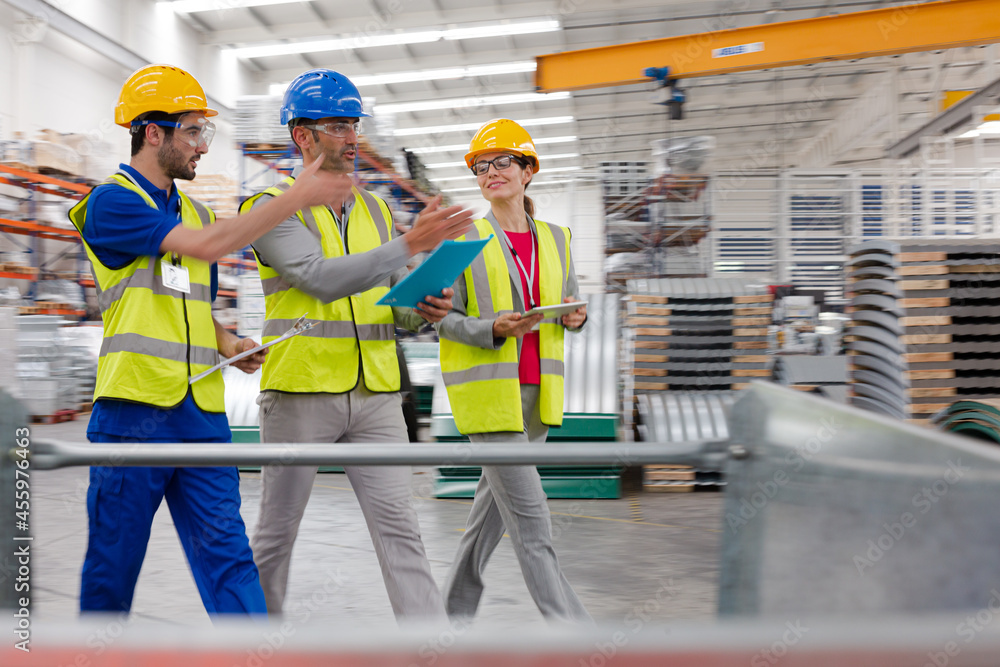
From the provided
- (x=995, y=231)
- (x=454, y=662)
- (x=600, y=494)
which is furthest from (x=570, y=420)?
(x=995, y=231)

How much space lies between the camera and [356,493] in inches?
92.1

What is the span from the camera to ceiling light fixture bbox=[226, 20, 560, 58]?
53.8 ft

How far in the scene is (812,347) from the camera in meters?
11.3

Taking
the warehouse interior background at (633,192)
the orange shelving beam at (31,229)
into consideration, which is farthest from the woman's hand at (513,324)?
the orange shelving beam at (31,229)

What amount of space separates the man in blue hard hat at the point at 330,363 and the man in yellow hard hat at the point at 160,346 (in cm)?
20

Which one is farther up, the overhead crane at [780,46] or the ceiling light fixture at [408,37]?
the ceiling light fixture at [408,37]

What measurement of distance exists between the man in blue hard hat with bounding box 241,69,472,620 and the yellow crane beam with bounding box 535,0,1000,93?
7461 mm

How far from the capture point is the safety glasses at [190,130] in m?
2.19

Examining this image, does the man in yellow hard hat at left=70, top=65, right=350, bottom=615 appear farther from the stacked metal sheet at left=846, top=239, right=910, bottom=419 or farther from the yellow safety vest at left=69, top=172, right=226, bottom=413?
the stacked metal sheet at left=846, top=239, right=910, bottom=419

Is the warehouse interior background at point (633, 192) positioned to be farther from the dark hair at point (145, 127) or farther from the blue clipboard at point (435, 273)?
the blue clipboard at point (435, 273)

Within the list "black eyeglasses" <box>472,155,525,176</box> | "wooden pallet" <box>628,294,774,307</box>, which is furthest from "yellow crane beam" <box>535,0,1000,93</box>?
"black eyeglasses" <box>472,155,525,176</box>

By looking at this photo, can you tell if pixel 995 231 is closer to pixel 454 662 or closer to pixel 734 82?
pixel 734 82

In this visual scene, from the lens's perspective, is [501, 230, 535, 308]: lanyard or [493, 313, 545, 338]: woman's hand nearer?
[493, 313, 545, 338]: woman's hand

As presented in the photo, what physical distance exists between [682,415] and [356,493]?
4944 mm
